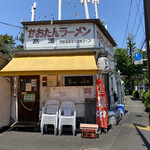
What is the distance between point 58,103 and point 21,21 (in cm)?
464

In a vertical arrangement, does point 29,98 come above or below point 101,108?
above

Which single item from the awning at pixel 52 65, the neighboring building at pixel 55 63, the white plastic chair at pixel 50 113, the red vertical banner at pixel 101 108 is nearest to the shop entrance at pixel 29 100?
the neighboring building at pixel 55 63

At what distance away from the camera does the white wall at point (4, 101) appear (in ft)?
19.9

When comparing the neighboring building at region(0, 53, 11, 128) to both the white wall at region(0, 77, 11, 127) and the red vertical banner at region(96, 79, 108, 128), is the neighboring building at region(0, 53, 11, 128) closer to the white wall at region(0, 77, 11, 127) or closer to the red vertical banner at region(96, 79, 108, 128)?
the white wall at region(0, 77, 11, 127)

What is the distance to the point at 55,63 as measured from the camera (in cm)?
590

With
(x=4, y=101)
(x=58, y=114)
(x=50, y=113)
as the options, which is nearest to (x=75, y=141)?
(x=58, y=114)

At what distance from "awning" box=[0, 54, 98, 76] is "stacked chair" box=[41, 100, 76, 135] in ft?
5.19

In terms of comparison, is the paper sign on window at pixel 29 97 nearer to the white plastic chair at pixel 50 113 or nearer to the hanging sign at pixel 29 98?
the hanging sign at pixel 29 98

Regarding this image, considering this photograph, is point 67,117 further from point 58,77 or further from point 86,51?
point 86,51

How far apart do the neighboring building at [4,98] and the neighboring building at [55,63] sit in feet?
0.99

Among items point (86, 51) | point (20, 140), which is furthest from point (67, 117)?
point (86, 51)

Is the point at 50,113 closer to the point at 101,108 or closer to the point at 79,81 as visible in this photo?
the point at 79,81

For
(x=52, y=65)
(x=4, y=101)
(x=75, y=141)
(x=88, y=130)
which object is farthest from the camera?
(x=4, y=101)

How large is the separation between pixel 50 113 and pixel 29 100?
1.43 metres
